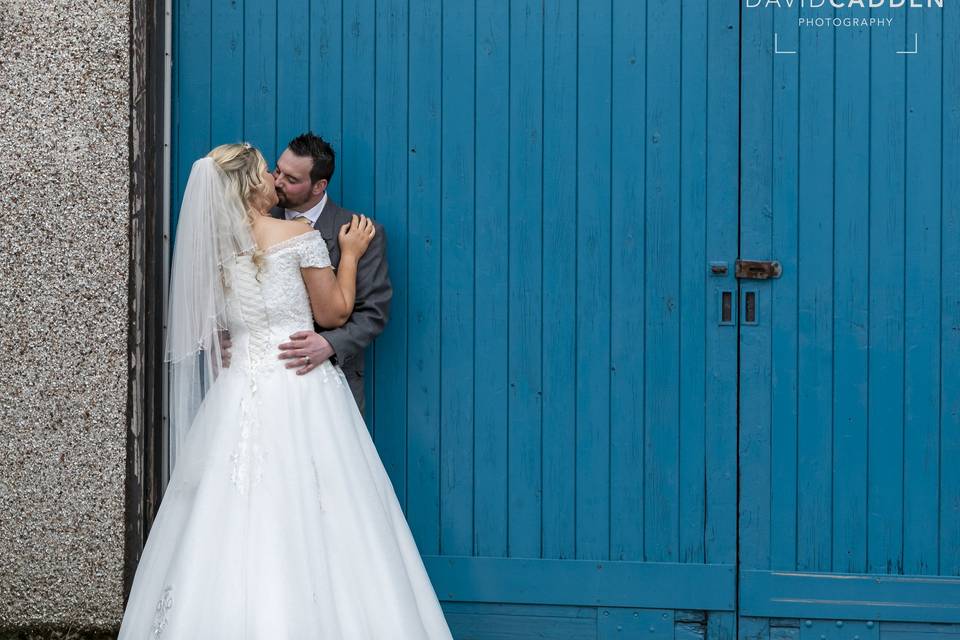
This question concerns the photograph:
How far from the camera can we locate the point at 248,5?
373cm

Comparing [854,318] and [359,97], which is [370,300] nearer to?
[359,97]

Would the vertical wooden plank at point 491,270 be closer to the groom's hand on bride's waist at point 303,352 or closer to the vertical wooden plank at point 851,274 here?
the groom's hand on bride's waist at point 303,352

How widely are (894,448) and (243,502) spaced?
1941 mm

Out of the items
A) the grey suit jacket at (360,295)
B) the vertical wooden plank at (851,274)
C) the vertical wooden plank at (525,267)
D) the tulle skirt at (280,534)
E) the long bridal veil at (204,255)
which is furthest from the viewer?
the vertical wooden plank at (525,267)

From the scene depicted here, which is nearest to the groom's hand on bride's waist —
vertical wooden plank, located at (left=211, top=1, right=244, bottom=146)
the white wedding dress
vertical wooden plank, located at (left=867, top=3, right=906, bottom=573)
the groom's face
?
the white wedding dress

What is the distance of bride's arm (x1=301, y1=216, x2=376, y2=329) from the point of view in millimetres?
3336

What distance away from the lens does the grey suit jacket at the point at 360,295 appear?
345 centimetres

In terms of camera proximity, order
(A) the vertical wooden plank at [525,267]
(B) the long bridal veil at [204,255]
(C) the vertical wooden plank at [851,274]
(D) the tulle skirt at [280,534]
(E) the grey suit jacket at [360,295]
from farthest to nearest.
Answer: (A) the vertical wooden plank at [525,267]
(C) the vertical wooden plank at [851,274]
(E) the grey suit jacket at [360,295]
(B) the long bridal veil at [204,255]
(D) the tulle skirt at [280,534]

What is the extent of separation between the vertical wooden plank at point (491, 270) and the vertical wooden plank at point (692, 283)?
55 cm

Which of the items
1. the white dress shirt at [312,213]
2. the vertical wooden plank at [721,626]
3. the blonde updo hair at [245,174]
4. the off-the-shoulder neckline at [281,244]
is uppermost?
the blonde updo hair at [245,174]

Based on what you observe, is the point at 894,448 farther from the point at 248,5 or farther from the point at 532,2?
the point at 248,5

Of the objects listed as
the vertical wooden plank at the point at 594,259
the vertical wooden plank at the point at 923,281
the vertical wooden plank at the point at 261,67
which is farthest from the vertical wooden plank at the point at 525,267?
the vertical wooden plank at the point at 923,281

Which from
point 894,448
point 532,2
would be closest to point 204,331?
point 532,2

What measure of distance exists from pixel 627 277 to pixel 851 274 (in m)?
0.68
